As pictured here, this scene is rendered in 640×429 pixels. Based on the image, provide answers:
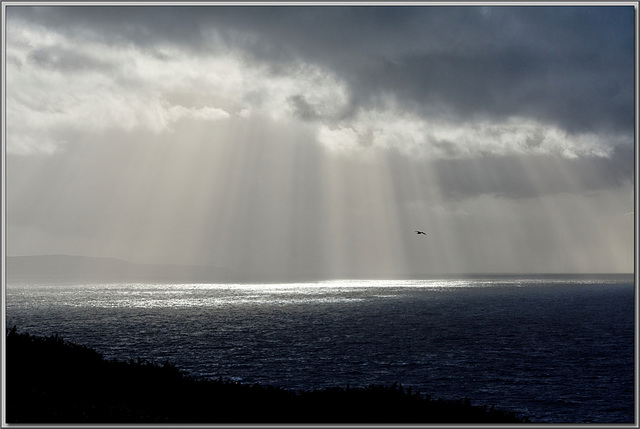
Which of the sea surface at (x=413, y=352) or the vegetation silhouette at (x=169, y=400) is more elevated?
the vegetation silhouette at (x=169, y=400)

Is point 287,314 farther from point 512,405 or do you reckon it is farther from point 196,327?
point 512,405

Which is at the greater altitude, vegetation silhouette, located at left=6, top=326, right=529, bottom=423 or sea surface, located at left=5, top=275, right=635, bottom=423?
vegetation silhouette, located at left=6, top=326, right=529, bottom=423

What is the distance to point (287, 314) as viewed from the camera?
13238 centimetres

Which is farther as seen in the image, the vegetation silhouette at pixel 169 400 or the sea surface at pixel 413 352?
the sea surface at pixel 413 352

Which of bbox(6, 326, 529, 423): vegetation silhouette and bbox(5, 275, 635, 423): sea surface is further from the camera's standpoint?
bbox(5, 275, 635, 423): sea surface

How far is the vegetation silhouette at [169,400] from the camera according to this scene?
1931cm

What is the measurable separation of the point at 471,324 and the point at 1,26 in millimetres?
105497

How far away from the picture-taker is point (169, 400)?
920 inches

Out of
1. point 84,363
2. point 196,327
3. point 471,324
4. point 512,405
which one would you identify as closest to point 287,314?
point 196,327

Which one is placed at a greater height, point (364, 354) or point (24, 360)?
point (24, 360)

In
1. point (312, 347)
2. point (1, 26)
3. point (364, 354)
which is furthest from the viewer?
point (312, 347)

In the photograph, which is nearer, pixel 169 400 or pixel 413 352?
pixel 169 400

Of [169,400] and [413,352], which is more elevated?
[169,400]

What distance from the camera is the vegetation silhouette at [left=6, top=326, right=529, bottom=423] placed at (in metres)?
19.3
